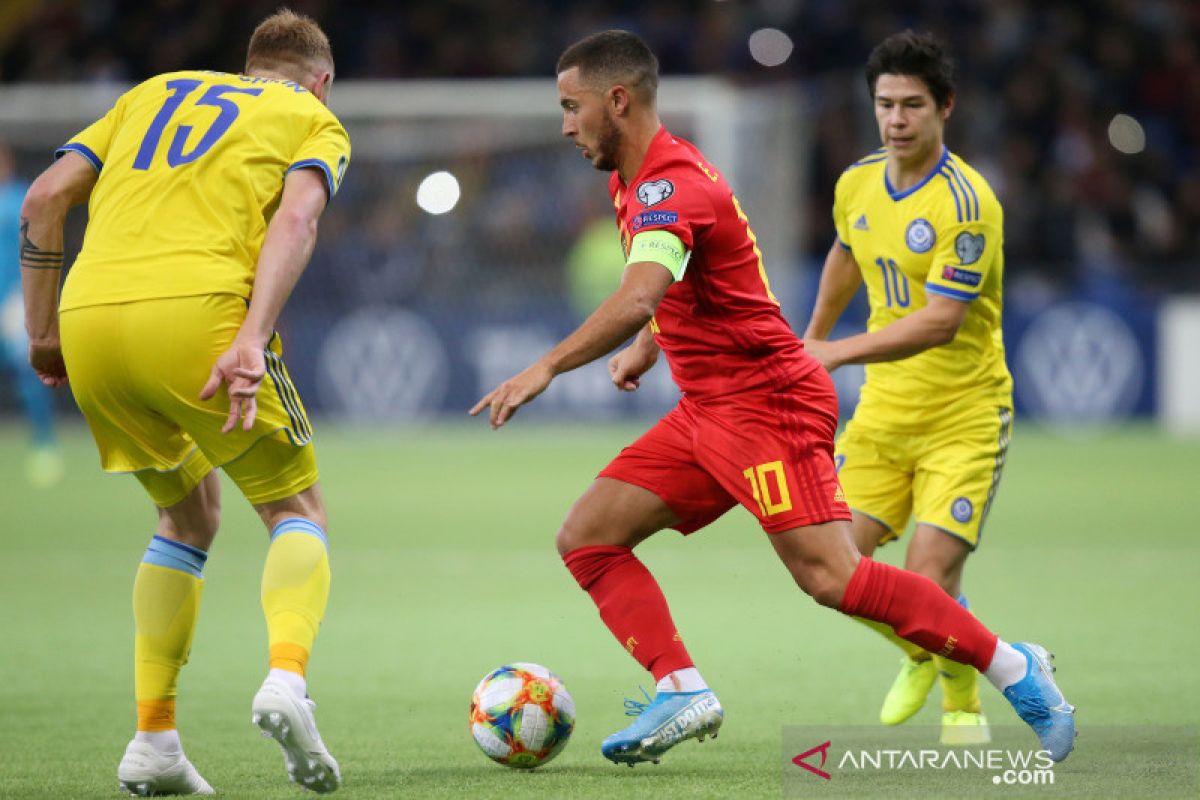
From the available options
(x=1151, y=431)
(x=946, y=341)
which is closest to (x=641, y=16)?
(x=1151, y=431)

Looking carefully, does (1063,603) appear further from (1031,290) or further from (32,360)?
(1031,290)

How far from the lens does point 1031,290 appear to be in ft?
62.8

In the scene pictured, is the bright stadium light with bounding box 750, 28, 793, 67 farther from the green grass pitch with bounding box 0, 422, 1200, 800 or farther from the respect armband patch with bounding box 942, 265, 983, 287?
the respect armband patch with bounding box 942, 265, 983, 287

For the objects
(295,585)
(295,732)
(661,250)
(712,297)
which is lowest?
(295,732)

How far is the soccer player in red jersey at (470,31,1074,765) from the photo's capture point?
16.2 feet

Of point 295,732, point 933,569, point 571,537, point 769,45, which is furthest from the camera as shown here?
point 769,45

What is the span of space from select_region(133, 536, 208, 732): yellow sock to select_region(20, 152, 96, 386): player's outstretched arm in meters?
0.64

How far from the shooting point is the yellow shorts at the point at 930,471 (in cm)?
591

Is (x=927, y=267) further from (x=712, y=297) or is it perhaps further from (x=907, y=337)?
(x=712, y=297)

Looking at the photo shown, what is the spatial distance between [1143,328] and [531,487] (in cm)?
798

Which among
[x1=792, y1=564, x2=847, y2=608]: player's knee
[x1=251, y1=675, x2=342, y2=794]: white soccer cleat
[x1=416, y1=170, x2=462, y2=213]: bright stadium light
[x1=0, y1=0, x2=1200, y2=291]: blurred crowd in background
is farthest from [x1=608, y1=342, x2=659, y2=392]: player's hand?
[x1=0, y1=0, x2=1200, y2=291]: blurred crowd in background

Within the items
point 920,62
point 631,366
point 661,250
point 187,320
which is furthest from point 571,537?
point 920,62

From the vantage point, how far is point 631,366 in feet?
18.1

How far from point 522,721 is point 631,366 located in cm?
114
